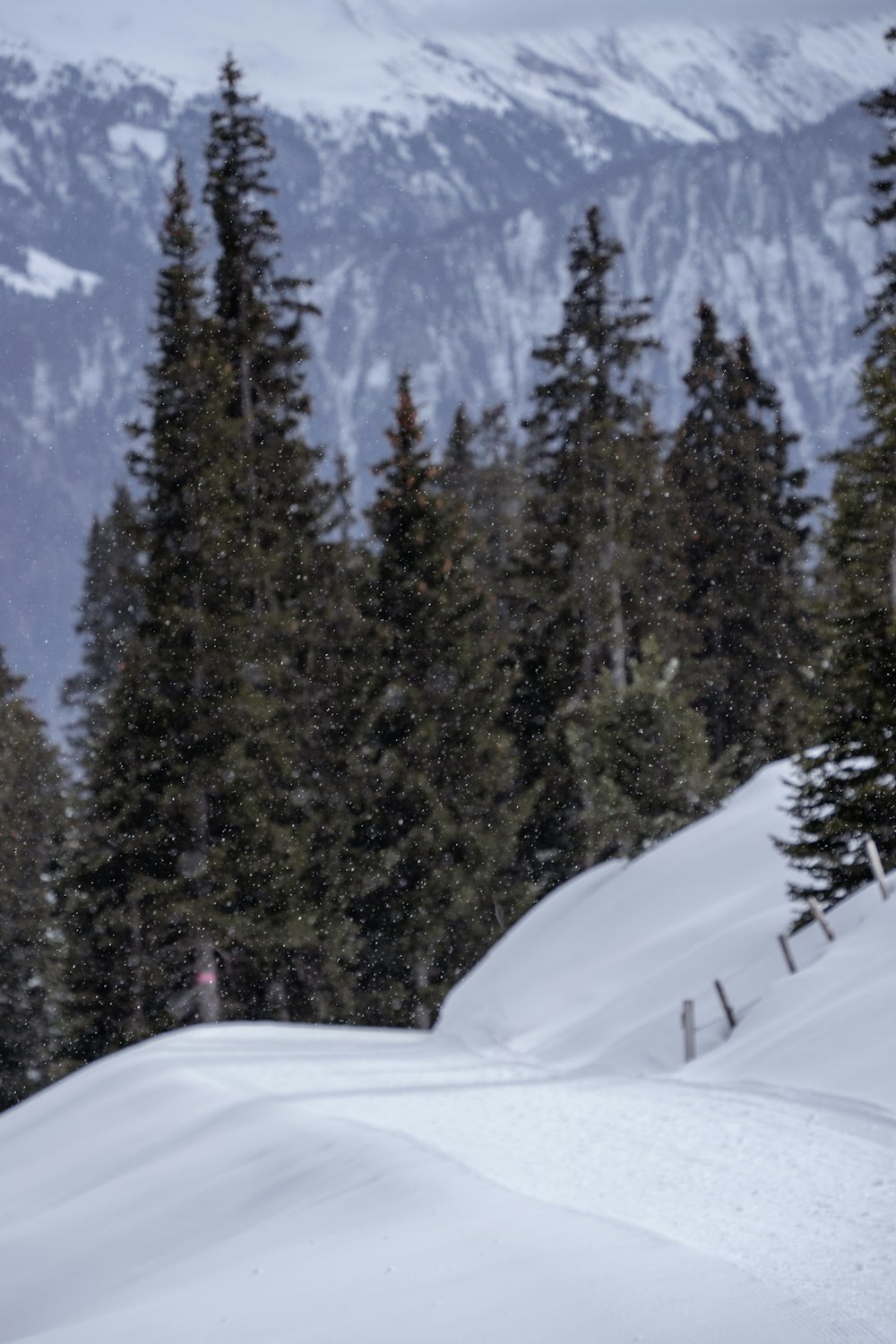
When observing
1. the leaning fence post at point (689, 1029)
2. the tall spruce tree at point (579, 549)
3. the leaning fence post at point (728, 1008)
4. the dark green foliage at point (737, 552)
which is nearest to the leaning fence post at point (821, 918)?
the leaning fence post at point (728, 1008)

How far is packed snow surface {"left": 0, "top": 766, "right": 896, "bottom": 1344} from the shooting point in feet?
26.1

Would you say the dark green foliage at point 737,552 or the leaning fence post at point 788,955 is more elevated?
the dark green foliage at point 737,552

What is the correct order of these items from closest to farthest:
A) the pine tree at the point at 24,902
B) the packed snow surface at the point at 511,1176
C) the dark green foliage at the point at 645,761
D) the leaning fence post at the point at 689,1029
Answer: the packed snow surface at the point at 511,1176 < the leaning fence post at the point at 689,1029 < the dark green foliage at the point at 645,761 < the pine tree at the point at 24,902

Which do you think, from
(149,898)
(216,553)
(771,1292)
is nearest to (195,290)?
(216,553)

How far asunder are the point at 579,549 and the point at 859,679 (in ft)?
54.2

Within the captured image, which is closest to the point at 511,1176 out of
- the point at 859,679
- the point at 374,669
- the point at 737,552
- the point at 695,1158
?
the point at 695,1158

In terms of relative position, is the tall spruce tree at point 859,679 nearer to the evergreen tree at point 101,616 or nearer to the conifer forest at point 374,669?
the conifer forest at point 374,669

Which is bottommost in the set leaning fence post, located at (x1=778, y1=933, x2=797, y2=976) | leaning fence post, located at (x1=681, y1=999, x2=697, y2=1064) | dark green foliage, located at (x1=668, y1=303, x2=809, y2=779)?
leaning fence post, located at (x1=681, y1=999, x2=697, y2=1064)

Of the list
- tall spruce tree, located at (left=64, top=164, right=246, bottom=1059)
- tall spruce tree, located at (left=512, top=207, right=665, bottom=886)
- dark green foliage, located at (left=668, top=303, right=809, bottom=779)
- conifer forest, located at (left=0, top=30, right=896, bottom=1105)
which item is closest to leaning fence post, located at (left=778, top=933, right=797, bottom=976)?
conifer forest, located at (left=0, top=30, right=896, bottom=1105)

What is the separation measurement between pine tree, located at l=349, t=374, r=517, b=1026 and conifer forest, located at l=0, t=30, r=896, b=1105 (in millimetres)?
68

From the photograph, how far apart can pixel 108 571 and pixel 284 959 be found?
22561mm

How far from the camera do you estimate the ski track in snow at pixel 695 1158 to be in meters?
8.23

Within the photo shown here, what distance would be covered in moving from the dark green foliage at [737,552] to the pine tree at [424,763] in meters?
6.30

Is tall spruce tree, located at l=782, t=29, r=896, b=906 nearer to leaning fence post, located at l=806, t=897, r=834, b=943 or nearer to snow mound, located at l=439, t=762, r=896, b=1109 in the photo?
snow mound, located at l=439, t=762, r=896, b=1109
